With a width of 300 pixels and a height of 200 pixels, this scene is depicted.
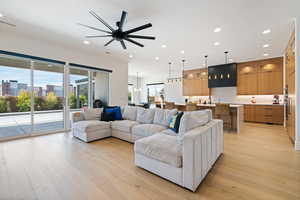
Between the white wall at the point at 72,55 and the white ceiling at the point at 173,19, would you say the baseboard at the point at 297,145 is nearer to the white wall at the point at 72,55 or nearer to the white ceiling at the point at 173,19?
the white ceiling at the point at 173,19

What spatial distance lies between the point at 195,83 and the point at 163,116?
17.3ft

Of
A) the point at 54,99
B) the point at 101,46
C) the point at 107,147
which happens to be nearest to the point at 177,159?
the point at 107,147

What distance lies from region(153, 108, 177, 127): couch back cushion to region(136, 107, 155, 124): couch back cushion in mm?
146

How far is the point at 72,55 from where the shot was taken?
5.04 m

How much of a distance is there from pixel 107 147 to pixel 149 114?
1.38m

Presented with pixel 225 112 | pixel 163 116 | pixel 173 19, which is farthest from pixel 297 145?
pixel 173 19

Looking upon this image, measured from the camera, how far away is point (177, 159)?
1.77 metres

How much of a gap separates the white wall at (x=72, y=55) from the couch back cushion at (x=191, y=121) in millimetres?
4717

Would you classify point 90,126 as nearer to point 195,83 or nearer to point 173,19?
point 173,19

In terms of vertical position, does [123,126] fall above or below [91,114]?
below

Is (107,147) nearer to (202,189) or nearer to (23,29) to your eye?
(202,189)

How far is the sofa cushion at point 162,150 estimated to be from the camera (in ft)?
5.89

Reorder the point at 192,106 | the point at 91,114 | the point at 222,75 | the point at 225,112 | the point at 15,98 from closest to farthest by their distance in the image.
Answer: the point at 15,98 < the point at 91,114 < the point at 225,112 < the point at 192,106 < the point at 222,75

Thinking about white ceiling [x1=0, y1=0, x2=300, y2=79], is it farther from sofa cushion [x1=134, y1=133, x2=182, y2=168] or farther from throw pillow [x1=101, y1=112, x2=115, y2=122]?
sofa cushion [x1=134, y1=133, x2=182, y2=168]
